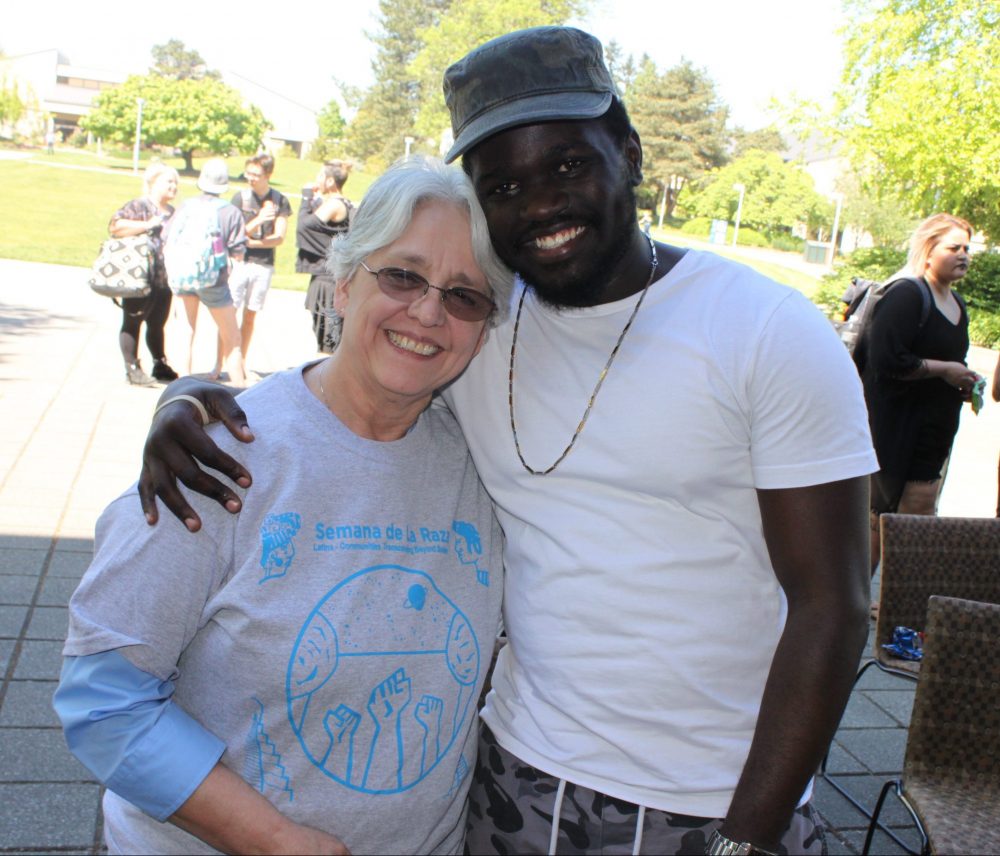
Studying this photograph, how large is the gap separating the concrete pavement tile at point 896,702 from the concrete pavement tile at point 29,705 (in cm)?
349

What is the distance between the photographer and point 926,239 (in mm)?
5641

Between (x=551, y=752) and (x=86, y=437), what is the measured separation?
247 inches

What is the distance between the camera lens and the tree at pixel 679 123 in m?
76.4

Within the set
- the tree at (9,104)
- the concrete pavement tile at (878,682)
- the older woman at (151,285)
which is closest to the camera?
the concrete pavement tile at (878,682)

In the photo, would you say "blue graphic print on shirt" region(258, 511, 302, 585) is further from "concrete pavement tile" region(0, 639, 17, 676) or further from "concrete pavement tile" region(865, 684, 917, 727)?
"concrete pavement tile" region(865, 684, 917, 727)

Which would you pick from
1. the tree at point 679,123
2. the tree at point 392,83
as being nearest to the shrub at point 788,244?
the tree at point 679,123

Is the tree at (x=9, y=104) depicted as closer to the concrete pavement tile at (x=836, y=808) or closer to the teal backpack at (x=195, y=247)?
the teal backpack at (x=195, y=247)

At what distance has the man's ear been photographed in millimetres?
1882

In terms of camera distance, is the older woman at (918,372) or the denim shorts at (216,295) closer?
the older woman at (918,372)

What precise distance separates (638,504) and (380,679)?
1.72ft

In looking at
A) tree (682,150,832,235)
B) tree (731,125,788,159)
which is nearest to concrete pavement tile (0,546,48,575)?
tree (682,150,832,235)

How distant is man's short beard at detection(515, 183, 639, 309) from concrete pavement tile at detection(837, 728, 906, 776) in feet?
9.85

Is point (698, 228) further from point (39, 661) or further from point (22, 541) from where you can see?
point (39, 661)

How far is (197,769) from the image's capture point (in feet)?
4.94
